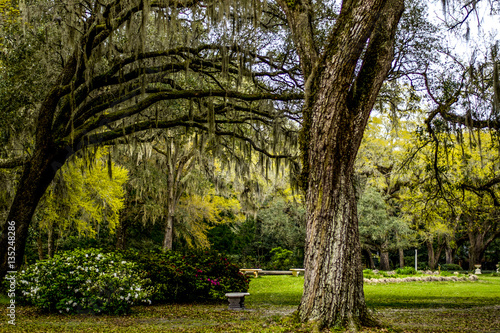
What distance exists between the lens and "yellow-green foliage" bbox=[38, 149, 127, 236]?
43.3 ft

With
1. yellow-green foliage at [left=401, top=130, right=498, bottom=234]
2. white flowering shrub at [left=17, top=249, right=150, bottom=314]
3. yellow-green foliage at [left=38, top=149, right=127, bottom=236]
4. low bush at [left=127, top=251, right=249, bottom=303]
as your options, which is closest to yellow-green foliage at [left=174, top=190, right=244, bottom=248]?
yellow-green foliage at [left=38, top=149, right=127, bottom=236]

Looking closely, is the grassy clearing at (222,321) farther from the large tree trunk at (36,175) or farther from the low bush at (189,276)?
the large tree trunk at (36,175)

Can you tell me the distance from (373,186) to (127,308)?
20.0 meters

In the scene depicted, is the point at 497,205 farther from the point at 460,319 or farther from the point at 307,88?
the point at 307,88

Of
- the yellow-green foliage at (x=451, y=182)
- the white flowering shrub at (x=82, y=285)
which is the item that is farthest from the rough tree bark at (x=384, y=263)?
the white flowering shrub at (x=82, y=285)

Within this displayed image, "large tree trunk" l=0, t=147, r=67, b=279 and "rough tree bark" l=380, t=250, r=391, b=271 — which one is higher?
"large tree trunk" l=0, t=147, r=67, b=279

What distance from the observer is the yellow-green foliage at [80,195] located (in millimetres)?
13203

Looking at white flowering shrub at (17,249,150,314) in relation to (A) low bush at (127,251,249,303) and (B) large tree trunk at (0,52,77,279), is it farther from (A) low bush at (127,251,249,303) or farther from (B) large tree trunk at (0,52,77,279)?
(A) low bush at (127,251,249,303)

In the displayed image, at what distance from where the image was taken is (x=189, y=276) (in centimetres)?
1067

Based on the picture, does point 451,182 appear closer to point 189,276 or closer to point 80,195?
point 189,276

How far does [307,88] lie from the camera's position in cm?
596

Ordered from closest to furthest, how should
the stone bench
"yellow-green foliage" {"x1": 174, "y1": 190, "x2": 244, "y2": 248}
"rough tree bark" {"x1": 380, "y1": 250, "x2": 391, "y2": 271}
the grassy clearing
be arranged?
1. the grassy clearing
2. the stone bench
3. "yellow-green foliage" {"x1": 174, "y1": 190, "x2": 244, "y2": 248}
4. "rough tree bark" {"x1": 380, "y1": 250, "x2": 391, "y2": 271}

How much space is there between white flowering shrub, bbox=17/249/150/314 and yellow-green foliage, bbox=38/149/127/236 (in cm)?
439

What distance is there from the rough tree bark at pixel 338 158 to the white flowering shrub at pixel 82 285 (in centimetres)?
402
